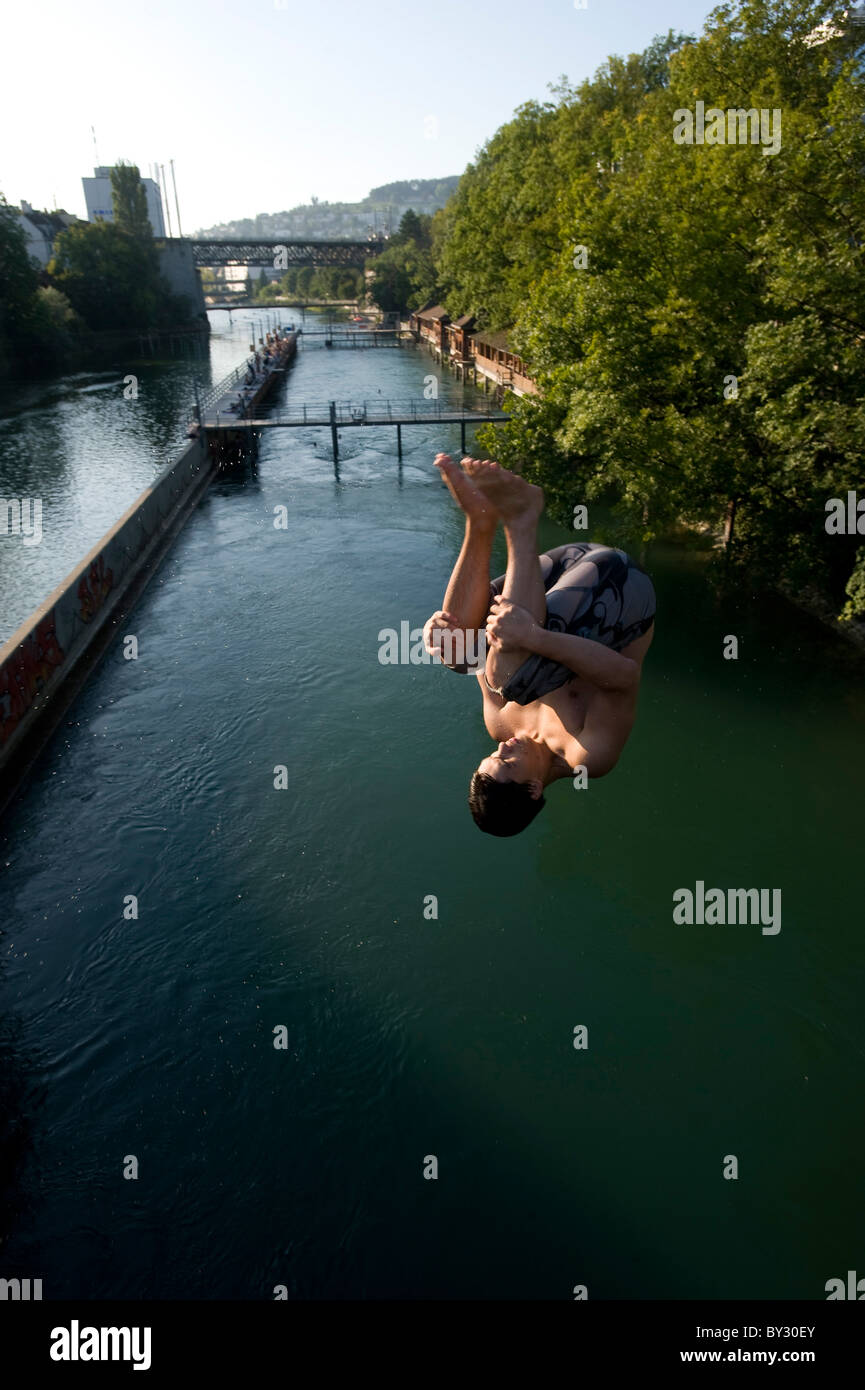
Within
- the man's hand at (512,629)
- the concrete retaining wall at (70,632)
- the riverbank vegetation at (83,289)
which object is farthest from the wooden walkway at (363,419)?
the man's hand at (512,629)

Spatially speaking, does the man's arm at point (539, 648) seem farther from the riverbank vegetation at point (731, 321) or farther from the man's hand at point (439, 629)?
the riverbank vegetation at point (731, 321)

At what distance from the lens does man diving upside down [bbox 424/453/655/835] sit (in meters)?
5.03

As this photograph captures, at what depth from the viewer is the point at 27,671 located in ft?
78.3

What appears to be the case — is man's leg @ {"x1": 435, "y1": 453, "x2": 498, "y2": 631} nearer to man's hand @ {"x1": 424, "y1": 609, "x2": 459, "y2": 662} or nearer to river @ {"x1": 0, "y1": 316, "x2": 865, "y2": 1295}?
man's hand @ {"x1": 424, "y1": 609, "x2": 459, "y2": 662}

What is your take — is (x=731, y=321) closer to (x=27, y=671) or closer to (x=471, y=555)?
(x=471, y=555)

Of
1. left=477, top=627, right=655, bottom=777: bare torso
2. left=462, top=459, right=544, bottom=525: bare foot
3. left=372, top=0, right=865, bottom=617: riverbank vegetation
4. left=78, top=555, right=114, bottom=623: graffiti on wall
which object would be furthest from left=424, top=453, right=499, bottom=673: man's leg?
left=78, top=555, right=114, bottom=623: graffiti on wall

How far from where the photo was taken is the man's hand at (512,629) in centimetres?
488

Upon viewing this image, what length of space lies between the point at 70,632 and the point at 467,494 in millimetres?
25153

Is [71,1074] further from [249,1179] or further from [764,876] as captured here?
[764,876]

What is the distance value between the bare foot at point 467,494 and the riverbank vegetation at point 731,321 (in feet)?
53.3

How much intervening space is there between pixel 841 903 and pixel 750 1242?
761 centimetres

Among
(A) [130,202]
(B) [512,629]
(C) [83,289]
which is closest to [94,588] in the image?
(B) [512,629]

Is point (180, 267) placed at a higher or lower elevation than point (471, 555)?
higher
